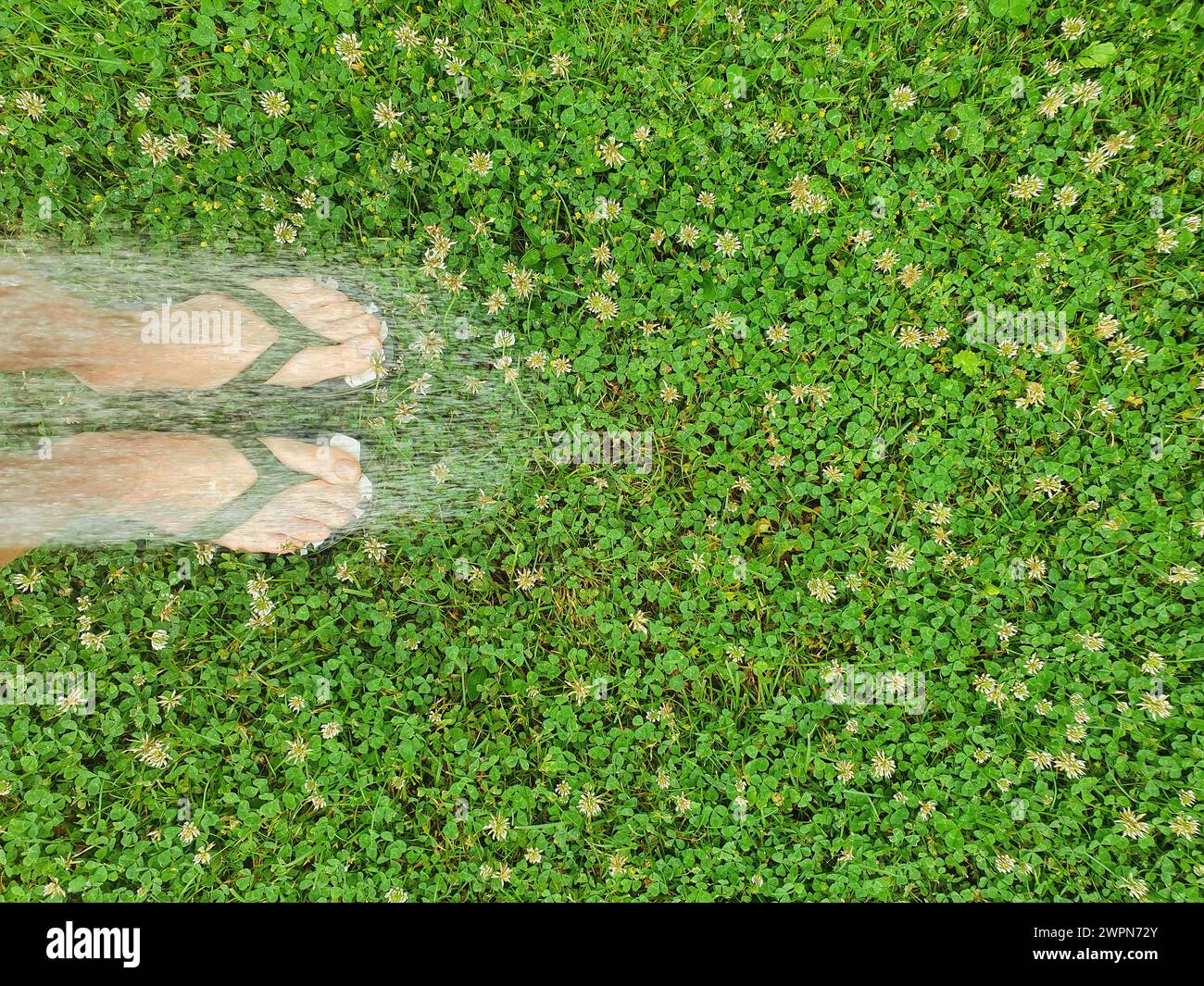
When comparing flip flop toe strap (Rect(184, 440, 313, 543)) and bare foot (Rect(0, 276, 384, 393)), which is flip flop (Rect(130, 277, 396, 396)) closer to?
bare foot (Rect(0, 276, 384, 393))

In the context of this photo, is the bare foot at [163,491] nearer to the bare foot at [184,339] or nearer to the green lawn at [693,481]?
the green lawn at [693,481]

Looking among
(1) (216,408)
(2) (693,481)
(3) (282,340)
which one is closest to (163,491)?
(1) (216,408)

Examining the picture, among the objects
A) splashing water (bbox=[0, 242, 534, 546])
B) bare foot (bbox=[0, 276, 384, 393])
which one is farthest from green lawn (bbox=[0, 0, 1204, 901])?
bare foot (bbox=[0, 276, 384, 393])

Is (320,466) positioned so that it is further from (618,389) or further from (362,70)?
(362,70)

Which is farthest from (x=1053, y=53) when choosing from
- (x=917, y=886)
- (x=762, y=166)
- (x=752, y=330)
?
(x=917, y=886)

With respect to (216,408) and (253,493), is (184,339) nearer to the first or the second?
(216,408)

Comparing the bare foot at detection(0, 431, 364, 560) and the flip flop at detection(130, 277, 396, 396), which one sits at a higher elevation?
the flip flop at detection(130, 277, 396, 396)

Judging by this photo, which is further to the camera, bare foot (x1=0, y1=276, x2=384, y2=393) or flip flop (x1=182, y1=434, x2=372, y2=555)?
flip flop (x1=182, y1=434, x2=372, y2=555)
